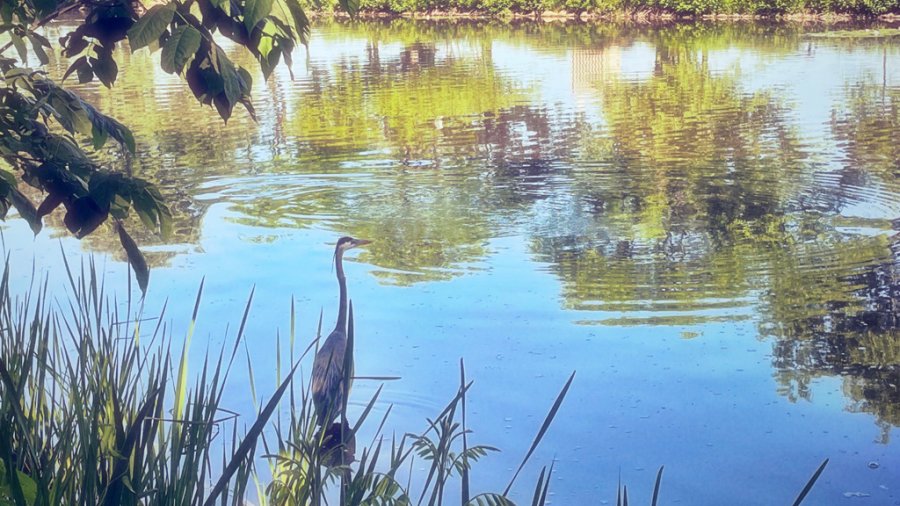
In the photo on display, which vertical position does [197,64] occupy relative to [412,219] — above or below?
above

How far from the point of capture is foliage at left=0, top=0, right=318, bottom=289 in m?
2.49

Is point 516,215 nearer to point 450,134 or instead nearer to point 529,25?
point 450,134

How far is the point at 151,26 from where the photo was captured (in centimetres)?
247

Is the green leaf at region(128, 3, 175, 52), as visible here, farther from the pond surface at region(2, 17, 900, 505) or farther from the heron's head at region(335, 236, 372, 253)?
the heron's head at region(335, 236, 372, 253)

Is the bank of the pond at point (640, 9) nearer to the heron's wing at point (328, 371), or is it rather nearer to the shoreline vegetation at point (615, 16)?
the shoreline vegetation at point (615, 16)

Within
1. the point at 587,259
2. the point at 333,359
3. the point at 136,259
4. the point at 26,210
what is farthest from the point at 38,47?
the point at 587,259

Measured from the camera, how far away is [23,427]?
2.43 metres

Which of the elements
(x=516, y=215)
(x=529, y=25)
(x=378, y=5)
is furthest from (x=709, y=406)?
(x=378, y=5)

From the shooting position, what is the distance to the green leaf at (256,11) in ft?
7.73

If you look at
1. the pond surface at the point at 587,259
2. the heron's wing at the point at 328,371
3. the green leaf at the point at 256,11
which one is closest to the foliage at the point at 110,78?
the green leaf at the point at 256,11

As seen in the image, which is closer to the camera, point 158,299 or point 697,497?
point 697,497

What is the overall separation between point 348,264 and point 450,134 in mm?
5678

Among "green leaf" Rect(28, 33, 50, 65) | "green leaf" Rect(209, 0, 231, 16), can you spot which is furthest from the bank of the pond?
"green leaf" Rect(209, 0, 231, 16)

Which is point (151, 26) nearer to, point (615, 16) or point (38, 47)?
point (38, 47)
